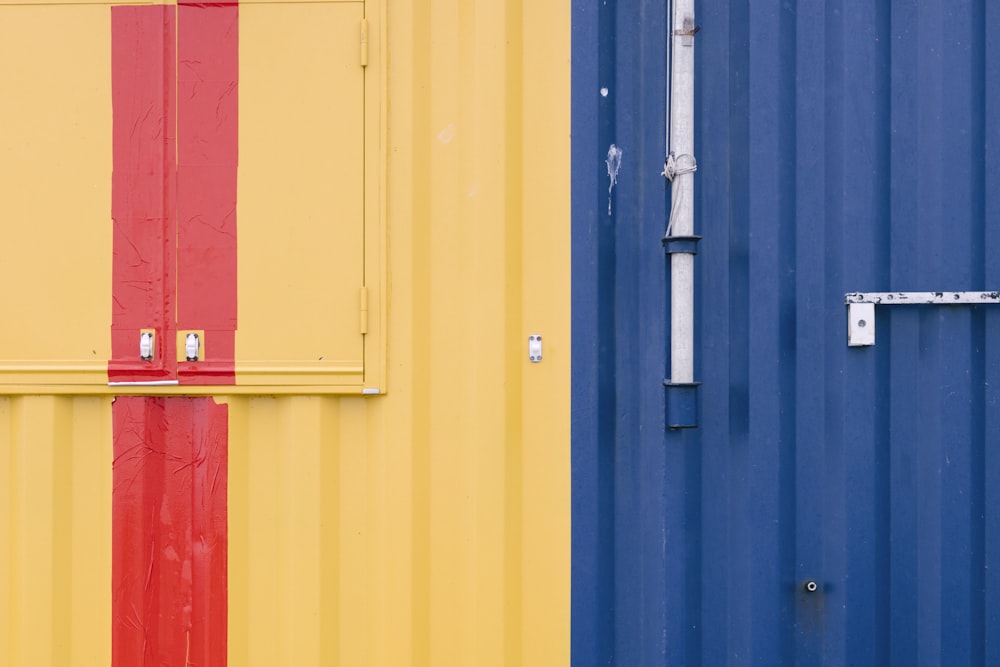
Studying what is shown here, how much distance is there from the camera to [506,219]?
193 cm

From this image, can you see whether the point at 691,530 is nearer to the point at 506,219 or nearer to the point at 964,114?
the point at 506,219

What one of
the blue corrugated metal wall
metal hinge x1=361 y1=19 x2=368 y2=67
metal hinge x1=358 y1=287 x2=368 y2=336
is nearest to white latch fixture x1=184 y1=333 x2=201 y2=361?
metal hinge x1=358 y1=287 x2=368 y2=336

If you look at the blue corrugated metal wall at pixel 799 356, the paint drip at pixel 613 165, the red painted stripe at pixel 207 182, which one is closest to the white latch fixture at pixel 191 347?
the red painted stripe at pixel 207 182

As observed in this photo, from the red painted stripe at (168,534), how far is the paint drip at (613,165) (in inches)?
55.6

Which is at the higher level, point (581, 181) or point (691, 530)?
point (581, 181)

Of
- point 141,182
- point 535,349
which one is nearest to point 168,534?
point 141,182

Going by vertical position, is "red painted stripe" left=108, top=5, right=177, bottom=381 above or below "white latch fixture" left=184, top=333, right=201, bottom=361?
above

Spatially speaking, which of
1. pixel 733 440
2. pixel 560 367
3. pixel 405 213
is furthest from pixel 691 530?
pixel 405 213

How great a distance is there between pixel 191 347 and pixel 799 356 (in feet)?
6.20

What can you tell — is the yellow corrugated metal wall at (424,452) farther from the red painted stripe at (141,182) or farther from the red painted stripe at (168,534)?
the red painted stripe at (141,182)

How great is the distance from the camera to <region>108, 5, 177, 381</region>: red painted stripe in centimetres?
191
